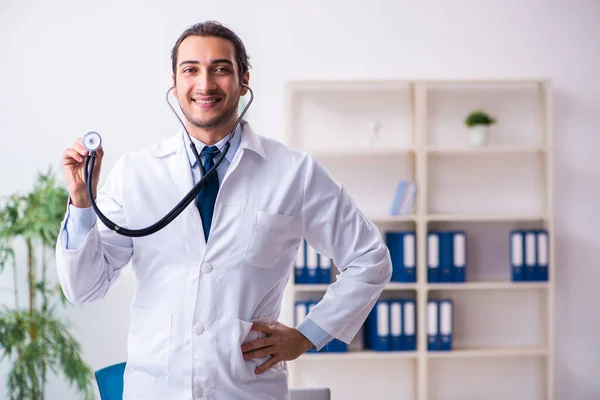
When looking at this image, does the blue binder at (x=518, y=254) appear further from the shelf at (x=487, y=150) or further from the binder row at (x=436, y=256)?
the shelf at (x=487, y=150)

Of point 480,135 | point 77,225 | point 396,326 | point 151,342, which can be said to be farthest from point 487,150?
point 77,225

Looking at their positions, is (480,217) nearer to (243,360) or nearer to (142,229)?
(243,360)

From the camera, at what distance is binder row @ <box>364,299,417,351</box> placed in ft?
11.9

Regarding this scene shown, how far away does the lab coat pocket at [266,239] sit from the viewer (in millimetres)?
1553

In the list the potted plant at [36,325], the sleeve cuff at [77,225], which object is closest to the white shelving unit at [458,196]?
the potted plant at [36,325]

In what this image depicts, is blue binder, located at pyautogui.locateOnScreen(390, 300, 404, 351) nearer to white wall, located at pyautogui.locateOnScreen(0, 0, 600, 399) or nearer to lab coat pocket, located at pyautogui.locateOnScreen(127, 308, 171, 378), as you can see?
white wall, located at pyautogui.locateOnScreen(0, 0, 600, 399)

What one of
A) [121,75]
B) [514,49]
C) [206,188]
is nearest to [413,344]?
[514,49]

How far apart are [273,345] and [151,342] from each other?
0.87 ft

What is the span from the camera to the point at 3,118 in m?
3.80

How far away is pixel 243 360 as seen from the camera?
1524 mm

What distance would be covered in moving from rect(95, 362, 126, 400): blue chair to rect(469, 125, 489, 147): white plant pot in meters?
2.33

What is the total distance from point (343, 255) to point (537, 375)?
A: 8.77ft

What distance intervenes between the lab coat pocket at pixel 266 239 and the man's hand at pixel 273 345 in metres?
0.14

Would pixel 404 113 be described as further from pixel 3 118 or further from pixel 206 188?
pixel 206 188
